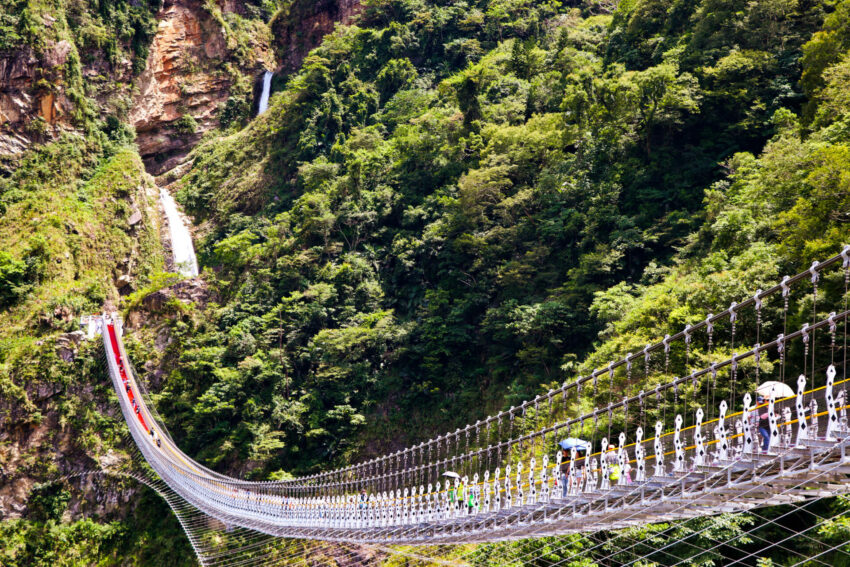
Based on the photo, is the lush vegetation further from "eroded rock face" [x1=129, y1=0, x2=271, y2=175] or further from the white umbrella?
"eroded rock face" [x1=129, y1=0, x2=271, y2=175]

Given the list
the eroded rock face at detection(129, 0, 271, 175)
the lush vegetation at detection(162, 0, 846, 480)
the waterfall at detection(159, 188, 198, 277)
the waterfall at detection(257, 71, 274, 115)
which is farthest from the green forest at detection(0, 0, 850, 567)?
the waterfall at detection(257, 71, 274, 115)

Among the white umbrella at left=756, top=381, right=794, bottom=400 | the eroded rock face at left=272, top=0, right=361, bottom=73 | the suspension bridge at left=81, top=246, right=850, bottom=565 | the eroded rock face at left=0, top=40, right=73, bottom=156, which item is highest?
the eroded rock face at left=272, top=0, right=361, bottom=73

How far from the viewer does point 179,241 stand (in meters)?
34.5

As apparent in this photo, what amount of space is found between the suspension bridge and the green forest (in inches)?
50.7

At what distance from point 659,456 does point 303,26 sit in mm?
39147

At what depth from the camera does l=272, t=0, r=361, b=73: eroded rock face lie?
41.4 meters

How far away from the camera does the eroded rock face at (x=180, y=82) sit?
1503 inches

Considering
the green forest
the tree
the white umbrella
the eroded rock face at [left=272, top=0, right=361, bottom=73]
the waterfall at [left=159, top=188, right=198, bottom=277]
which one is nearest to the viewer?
the white umbrella

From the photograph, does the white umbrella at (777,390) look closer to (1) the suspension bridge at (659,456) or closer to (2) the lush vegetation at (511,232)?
(1) the suspension bridge at (659,456)

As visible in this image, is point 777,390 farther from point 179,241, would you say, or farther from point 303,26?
point 303,26

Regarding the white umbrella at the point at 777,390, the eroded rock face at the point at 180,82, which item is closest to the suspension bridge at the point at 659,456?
the white umbrella at the point at 777,390

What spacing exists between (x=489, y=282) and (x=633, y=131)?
5763mm

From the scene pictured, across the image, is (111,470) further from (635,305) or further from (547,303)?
(635,305)

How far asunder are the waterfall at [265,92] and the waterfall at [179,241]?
6949 millimetres
